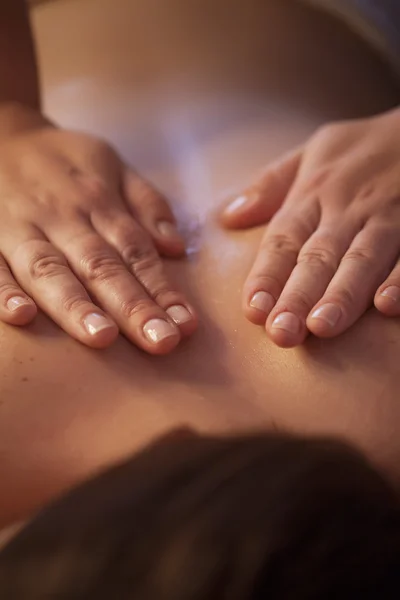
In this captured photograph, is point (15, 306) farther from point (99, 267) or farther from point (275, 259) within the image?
point (275, 259)

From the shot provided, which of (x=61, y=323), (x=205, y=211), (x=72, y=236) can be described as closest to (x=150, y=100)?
(x=205, y=211)

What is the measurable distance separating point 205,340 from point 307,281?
13cm

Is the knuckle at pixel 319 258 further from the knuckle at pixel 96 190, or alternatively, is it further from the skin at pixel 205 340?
the knuckle at pixel 96 190

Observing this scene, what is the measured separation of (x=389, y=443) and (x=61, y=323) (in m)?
0.35

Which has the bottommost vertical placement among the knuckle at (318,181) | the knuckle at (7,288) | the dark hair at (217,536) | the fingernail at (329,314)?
the knuckle at (7,288)

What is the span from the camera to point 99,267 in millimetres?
734

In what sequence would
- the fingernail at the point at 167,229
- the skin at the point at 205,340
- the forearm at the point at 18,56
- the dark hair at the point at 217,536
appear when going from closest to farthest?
the dark hair at the point at 217,536 → the skin at the point at 205,340 → the fingernail at the point at 167,229 → the forearm at the point at 18,56

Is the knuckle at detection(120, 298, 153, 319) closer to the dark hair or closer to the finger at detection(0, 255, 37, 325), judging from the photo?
the finger at detection(0, 255, 37, 325)

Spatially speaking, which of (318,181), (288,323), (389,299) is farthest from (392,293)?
(318,181)

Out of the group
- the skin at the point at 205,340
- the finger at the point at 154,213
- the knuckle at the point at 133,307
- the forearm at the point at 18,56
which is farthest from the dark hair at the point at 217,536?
the forearm at the point at 18,56

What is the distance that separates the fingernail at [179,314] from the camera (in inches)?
27.5

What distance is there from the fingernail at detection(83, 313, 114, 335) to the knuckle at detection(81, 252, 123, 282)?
0.22 ft

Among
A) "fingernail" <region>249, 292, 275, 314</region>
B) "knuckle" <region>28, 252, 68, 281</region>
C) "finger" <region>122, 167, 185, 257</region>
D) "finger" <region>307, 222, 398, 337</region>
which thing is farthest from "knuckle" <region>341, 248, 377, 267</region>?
"knuckle" <region>28, 252, 68, 281</region>

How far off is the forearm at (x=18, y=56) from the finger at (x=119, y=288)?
16.1 inches
